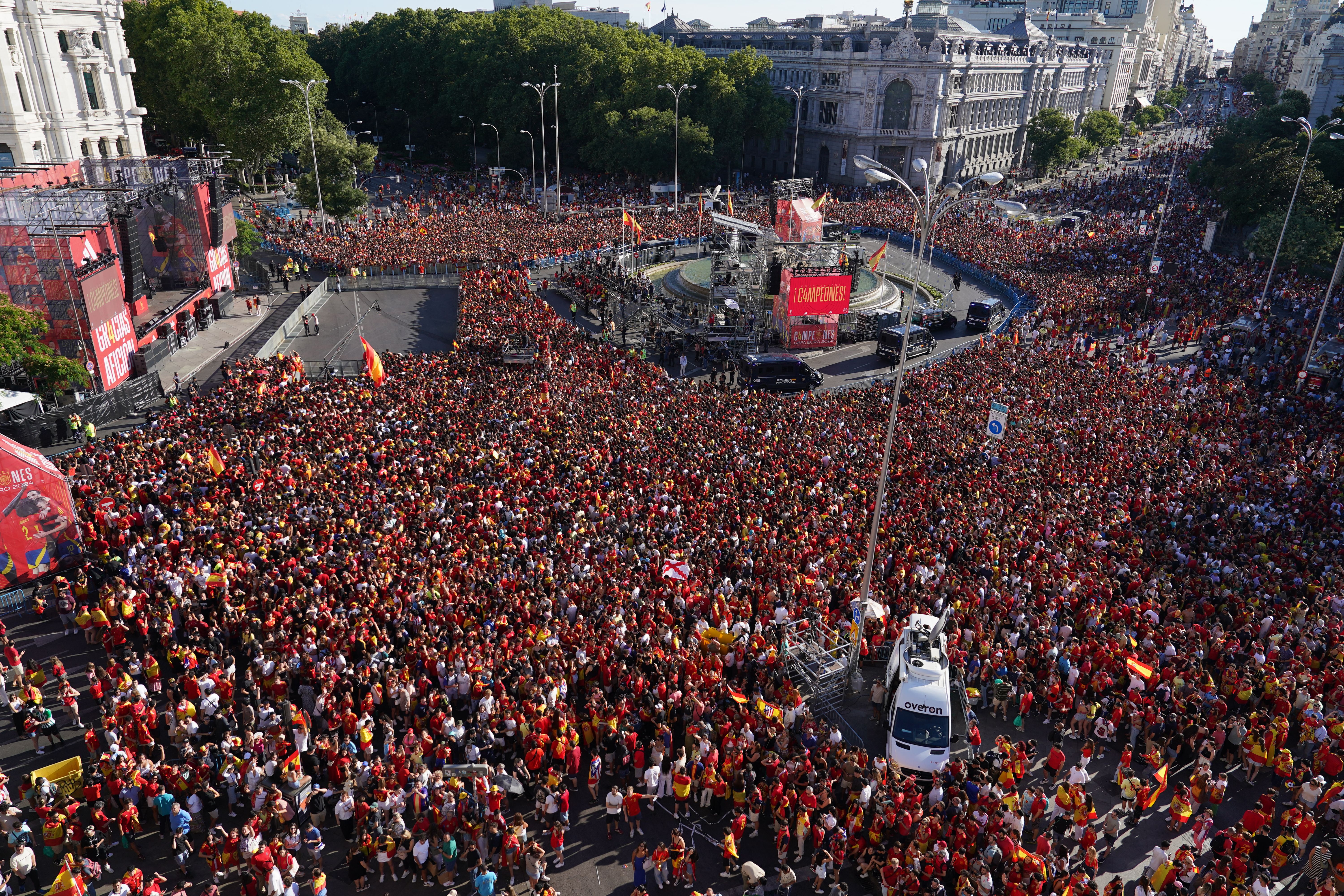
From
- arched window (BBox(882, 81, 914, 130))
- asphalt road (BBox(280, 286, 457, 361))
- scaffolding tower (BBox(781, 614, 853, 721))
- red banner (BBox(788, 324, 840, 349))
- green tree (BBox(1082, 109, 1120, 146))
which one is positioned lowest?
asphalt road (BBox(280, 286, 457, 361))

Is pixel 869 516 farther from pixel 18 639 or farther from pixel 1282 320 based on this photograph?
pixel 1282 320

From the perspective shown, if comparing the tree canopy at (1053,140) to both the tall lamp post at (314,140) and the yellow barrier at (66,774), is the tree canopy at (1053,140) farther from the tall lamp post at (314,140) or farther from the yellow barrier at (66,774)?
the yellow barrier at (66,774)

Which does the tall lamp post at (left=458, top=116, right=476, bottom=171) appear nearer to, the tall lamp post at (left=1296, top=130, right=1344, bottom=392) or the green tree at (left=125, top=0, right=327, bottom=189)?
the green tree at (left=125, top=0, right=327, bottom=189)

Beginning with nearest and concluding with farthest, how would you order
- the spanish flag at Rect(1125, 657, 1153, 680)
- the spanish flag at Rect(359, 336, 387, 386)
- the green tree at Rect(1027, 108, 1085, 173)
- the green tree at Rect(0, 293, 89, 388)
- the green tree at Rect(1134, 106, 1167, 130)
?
the spanish flag at Rect(1125, 657, 1153, 680) → the green tree at Rect(0, 293, 89, 388) → the spanish flag at Rect(359, 336, 387, 386) → the green tree at Rect(1027, 108, 1085, 173) → the green tree at Rect(1134, 106, 1167, 130)

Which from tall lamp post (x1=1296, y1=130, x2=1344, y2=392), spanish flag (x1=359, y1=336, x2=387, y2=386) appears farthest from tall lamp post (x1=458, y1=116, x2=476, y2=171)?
tall lamp post (x1=1296, y1=130, x2=1344, y2=392)

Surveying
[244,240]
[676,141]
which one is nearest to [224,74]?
[244,240]

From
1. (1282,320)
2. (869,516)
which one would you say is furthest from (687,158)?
(869,516)

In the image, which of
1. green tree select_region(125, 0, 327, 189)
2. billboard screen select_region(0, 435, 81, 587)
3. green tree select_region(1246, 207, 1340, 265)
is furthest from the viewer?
green tree select_region(125, 0, 327, 189)
